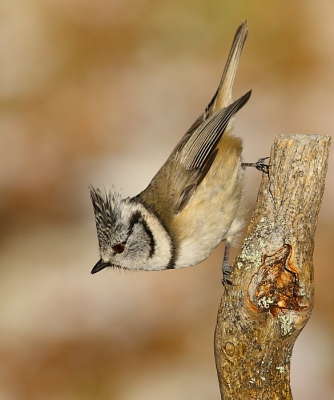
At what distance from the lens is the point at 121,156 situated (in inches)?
184

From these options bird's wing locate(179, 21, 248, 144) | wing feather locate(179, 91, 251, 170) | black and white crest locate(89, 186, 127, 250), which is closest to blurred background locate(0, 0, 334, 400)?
bird's wing locate(179, 21, 248, 144)

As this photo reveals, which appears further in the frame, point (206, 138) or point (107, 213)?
point (206, 138)

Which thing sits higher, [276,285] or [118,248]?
[118,248]

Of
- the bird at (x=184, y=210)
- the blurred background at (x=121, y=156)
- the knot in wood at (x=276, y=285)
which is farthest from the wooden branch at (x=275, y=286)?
the blurred background at (x=121, y=156)

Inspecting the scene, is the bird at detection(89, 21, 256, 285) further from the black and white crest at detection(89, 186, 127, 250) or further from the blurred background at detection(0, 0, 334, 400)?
the blurred background at detection(0, 0, 334, 400)

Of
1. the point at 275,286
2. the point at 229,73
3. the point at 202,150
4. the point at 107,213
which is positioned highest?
the point at 229,73

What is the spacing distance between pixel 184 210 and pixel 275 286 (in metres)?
0.95

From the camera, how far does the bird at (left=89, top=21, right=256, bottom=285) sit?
2.82 metres

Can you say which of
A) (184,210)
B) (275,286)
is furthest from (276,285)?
(184,210)

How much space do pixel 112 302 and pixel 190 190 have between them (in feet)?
5.82

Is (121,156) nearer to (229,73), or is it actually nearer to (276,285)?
(229,73)

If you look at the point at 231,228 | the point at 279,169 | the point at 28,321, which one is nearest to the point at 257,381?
the point at 279,169

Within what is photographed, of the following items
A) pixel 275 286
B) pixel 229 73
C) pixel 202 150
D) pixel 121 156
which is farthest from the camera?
pixel 121 156

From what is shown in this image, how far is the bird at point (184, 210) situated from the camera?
282 centimetres
